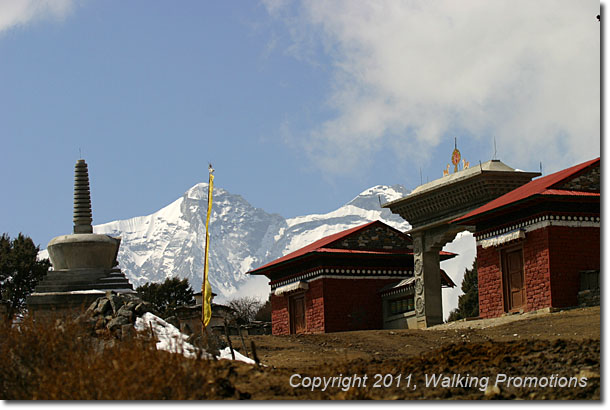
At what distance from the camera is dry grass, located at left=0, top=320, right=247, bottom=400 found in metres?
16.5

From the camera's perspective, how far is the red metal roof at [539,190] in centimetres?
3772

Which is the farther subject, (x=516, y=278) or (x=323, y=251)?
(x=323, y=251)

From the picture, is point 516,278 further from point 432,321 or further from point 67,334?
point 67,334

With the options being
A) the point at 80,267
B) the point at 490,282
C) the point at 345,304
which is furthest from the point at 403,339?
the point at 345,304

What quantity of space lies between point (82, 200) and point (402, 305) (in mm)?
15872

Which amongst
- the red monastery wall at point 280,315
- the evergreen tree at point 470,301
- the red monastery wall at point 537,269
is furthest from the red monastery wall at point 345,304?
the evergreen tree at point 470,301

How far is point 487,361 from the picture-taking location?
1986 centimetres

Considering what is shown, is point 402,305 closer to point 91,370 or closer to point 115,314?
point 115,314

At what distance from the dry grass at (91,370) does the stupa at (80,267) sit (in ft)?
61.4

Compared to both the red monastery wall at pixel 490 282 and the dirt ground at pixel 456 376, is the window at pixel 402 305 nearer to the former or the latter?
the red monastery wall at pixel 490 282

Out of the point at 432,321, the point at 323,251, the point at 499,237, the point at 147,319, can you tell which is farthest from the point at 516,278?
the point at 147,319

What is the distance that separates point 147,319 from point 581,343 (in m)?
10.6

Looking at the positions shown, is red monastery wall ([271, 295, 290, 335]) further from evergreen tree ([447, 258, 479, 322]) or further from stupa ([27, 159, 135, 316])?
evergreen tree ([447, 258, 479, 322])

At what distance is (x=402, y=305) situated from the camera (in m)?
49.8
